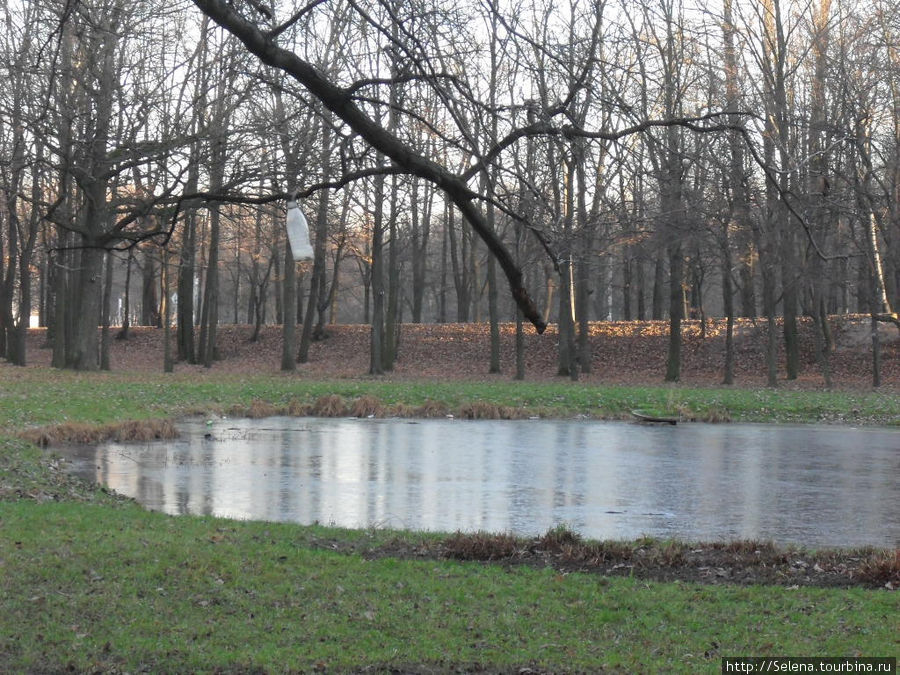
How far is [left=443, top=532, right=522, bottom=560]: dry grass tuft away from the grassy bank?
395mm

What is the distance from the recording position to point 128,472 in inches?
545

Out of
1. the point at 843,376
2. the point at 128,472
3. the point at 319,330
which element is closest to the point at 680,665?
the point at 128,472

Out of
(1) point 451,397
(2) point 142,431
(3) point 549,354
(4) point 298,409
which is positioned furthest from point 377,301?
(2) point 142,431

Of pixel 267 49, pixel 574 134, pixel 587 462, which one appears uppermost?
pixel 267 49

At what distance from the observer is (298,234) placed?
18.1 ft

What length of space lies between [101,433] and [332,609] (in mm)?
12153

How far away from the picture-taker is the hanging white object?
5.52 m

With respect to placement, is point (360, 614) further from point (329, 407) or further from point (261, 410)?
point (329, 407)

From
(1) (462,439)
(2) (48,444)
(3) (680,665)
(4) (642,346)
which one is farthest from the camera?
(4) (642,346)

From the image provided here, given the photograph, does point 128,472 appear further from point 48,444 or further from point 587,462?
point 587,462

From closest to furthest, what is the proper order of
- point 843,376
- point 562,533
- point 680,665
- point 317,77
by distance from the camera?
point 317,77, point 680,665, point 562,533, point 843,376

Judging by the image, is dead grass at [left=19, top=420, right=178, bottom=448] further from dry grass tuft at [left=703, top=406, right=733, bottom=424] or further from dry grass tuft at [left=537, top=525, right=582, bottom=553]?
dry grass tuft at [left=703, top=406, right=733, bottom=424]

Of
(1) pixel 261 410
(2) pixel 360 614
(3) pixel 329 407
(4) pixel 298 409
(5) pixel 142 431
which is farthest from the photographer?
(3) pixel 329 407

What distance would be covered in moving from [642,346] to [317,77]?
3952 centimetres
